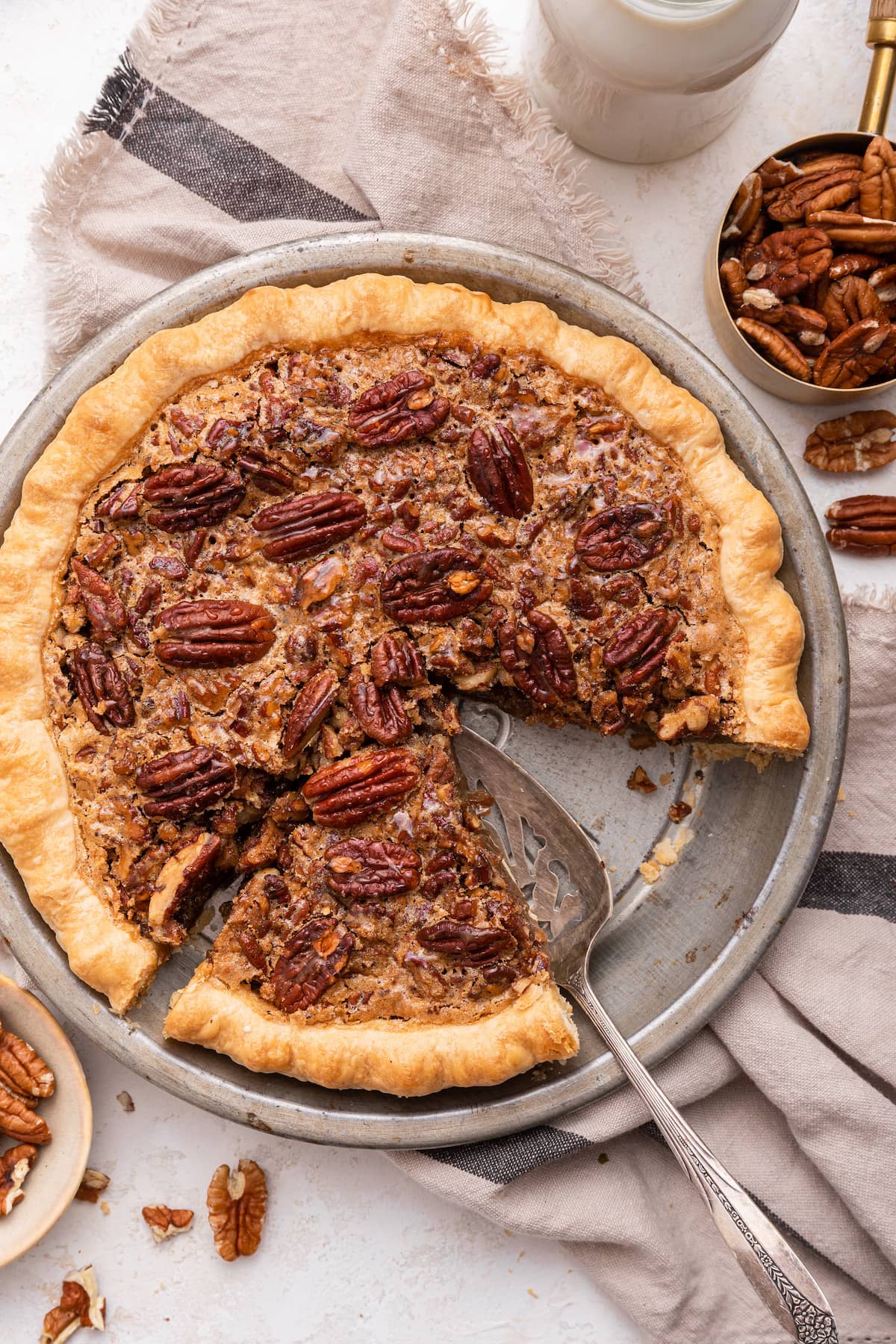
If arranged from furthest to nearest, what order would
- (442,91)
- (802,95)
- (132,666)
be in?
(802,95)
(442,91)
(132,666)

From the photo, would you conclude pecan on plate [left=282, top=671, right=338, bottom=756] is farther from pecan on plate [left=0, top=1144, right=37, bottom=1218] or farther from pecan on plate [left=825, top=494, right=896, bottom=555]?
pecan on plate [left=825, top=494, right=896, bottom=555]

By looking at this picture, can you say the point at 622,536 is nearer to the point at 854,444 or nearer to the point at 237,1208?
the point at 854,444

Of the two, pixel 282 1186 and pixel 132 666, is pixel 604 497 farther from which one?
pixel 282 1186

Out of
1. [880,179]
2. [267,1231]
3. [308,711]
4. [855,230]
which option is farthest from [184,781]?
[880,179]

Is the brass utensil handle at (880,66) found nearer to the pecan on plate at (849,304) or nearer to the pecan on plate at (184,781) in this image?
the pecan on plate at (849,304)

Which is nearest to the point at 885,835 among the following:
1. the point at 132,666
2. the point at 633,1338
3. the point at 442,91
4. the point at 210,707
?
the point at 633,1338

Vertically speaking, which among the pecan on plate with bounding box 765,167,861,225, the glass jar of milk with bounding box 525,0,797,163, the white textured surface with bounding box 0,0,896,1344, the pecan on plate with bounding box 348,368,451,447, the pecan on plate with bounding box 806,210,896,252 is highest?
the glass jar of milk with bounding box 525,0,797,163

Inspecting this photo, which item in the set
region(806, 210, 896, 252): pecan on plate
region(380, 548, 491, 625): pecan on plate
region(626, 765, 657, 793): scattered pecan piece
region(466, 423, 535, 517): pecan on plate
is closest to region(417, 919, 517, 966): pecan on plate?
region(626, 765, 657, 793): scattered pecan piece

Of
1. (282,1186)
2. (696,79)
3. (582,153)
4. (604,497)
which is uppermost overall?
(696,79)
